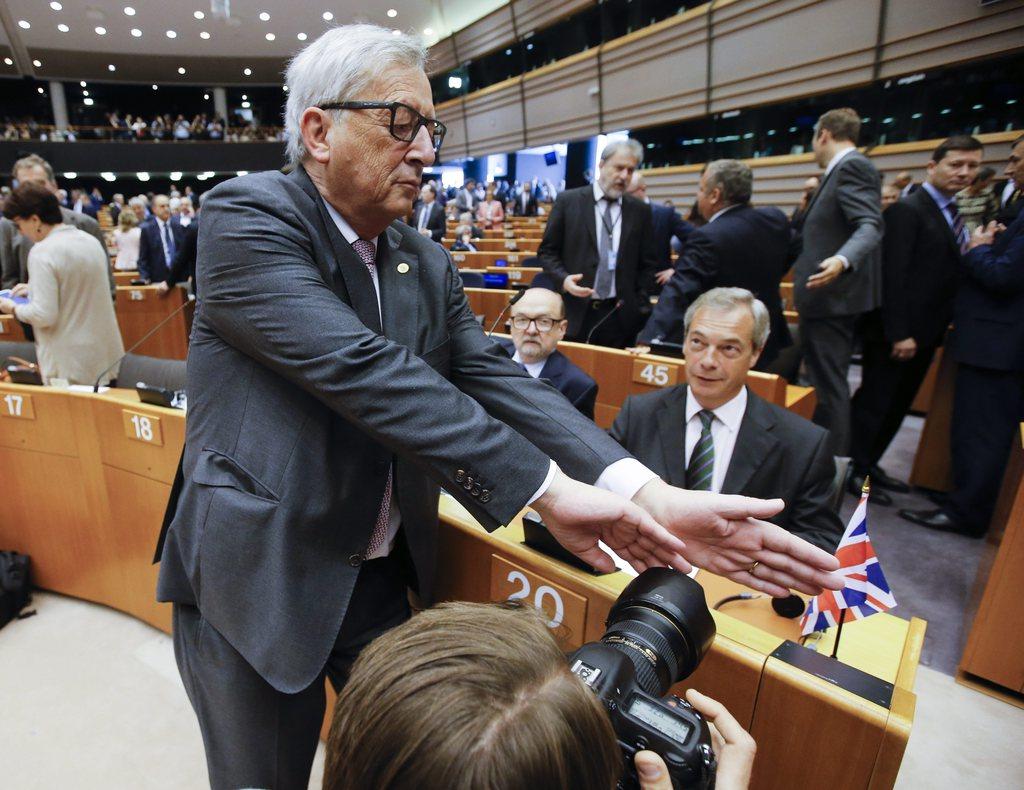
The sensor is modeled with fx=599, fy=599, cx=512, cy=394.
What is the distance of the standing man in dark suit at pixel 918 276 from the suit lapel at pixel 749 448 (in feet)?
6.18

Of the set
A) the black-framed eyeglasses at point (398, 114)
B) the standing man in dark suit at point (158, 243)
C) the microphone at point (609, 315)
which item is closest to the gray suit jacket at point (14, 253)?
the standing man in dark suit at point (158, 243)

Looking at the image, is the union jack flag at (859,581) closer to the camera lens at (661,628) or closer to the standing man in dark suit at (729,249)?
the camera lens at (661,628)

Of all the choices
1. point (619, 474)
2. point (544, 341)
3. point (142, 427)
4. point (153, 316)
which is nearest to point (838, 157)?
point (544, 341)

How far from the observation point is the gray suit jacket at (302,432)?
0.77 metres

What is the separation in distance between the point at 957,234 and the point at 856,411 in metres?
1.04

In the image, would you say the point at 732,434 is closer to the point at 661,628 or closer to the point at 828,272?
the point at 661,628

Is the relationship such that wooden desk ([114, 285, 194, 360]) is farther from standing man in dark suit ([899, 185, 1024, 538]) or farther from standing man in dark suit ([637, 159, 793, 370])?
standing man in dark suit ([899, 185, 1024, 538])

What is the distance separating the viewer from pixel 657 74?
986 centimetres

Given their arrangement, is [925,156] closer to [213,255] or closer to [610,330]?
[610,330]

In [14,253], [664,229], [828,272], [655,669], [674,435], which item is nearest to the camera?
[655,669]

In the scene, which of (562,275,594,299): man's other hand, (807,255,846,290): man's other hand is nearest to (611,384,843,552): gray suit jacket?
(807,255,846,290): man's other hand

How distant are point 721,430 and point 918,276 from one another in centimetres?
209

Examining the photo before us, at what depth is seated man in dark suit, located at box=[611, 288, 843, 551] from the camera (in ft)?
5.70

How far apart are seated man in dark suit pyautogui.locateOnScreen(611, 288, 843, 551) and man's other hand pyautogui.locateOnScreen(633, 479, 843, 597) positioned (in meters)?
0.85
